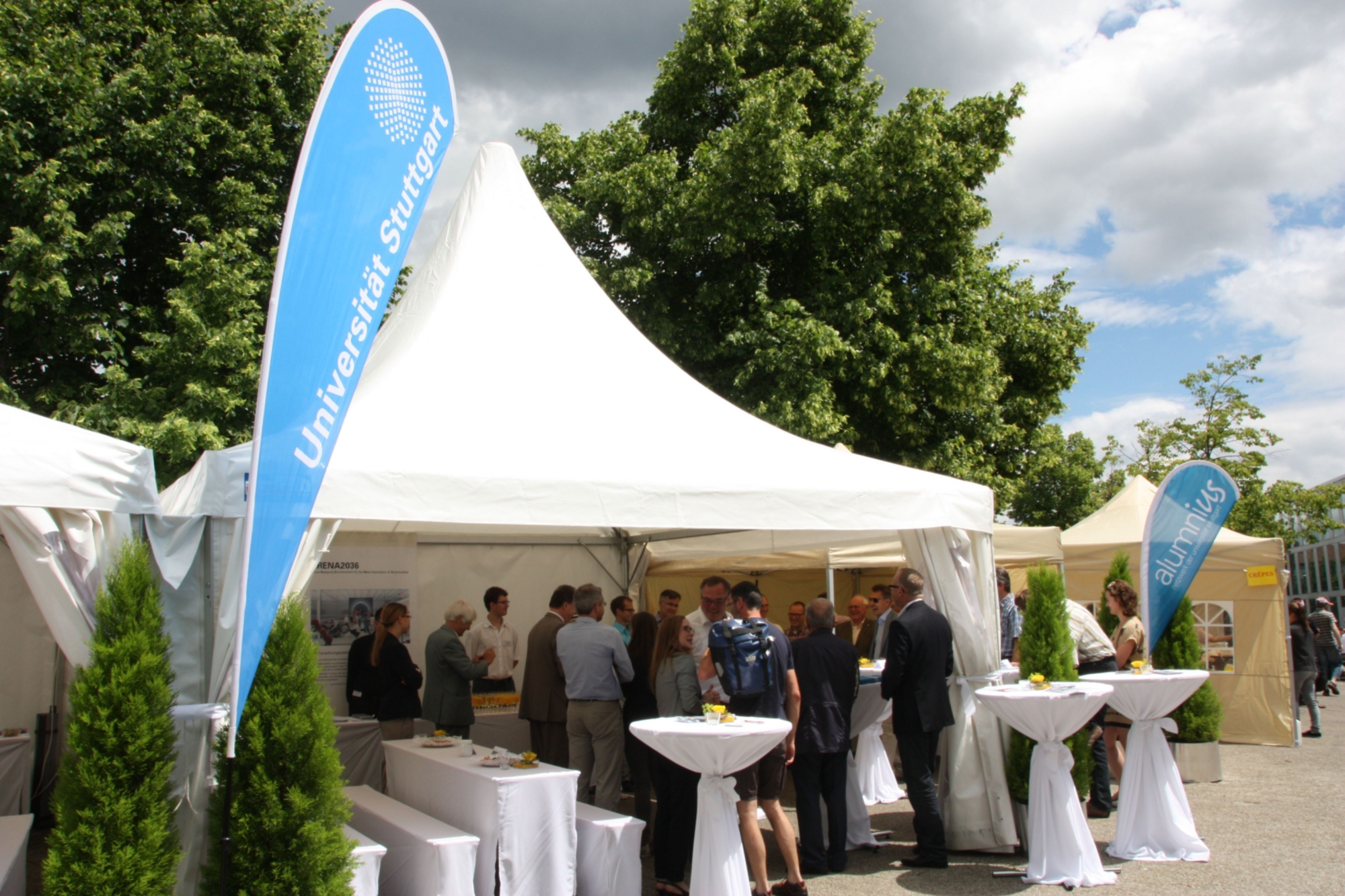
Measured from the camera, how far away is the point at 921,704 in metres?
5.11

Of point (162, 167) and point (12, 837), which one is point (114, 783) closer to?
point (12, 837)

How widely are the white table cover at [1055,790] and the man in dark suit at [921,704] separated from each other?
1.14ft

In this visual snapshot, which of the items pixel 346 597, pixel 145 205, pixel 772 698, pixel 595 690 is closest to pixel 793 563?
pixel 346 597

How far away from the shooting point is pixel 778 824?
4.53 meters

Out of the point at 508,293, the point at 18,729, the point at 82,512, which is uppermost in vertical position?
the point at 508,293

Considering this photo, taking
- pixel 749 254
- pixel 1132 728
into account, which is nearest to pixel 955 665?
pixel 1132 728

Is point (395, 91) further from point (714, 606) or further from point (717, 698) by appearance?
point (717, 698)

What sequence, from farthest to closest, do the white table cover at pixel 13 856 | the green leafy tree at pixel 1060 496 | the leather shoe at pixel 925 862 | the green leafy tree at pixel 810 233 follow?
1. the green leafy tree at pixel 1060 496
2. the green leafy tree at pixel 810 233
3. the leather shoe at pixel 925 862
4. the white table cover at pixel 13 856

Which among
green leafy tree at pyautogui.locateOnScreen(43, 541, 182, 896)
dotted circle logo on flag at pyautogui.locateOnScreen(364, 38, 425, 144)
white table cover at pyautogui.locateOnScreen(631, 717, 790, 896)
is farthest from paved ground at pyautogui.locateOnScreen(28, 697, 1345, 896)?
dotted circle logo on flag at pyautogui.locateOnScreen(364, 38, 425, 144)

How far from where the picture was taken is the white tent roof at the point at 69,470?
11.6ft

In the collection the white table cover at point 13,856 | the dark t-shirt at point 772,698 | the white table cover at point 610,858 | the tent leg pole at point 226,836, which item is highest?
the dark t-shirt at point 772,698

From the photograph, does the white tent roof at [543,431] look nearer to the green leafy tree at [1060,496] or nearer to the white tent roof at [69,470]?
the white tent roof at [69,470]

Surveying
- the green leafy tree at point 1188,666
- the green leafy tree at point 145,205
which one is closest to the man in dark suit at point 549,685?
the green leafy tree at point 1188,666

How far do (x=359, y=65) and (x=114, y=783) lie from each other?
2.54 metres
